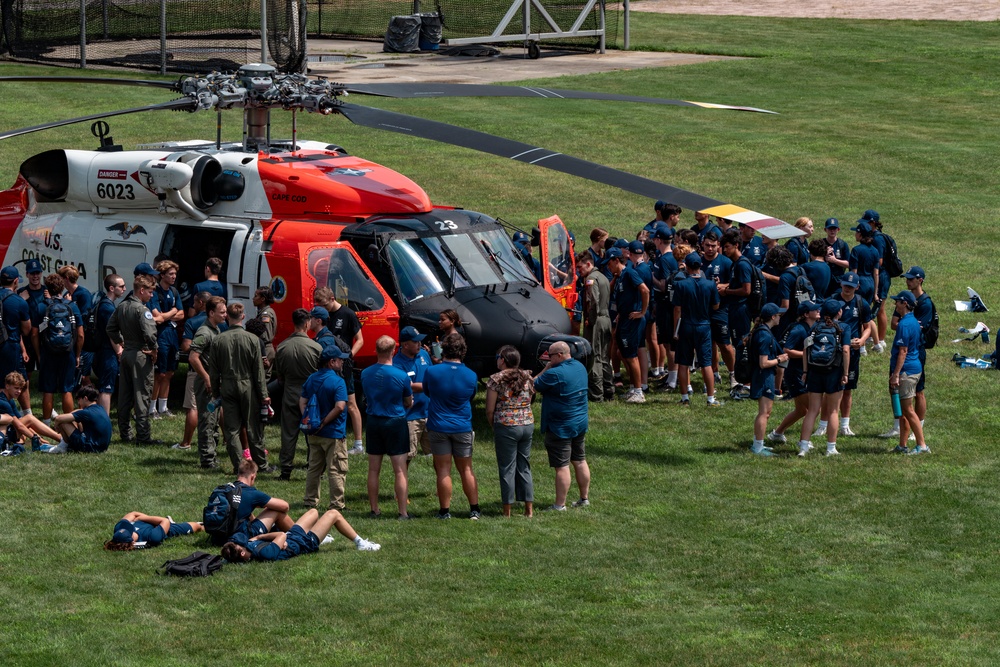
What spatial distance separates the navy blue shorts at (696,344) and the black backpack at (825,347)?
6.56ft

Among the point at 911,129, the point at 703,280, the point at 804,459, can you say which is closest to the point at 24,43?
the point at 911,129

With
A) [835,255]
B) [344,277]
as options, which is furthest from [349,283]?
[835,255]

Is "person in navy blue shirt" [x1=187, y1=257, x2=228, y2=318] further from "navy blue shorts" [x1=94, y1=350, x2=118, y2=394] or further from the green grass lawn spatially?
the green grass lawn

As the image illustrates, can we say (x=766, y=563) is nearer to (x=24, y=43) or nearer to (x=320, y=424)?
(x=320, y=424)

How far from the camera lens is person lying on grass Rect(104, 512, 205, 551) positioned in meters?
10.6

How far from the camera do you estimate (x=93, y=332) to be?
1409 cm

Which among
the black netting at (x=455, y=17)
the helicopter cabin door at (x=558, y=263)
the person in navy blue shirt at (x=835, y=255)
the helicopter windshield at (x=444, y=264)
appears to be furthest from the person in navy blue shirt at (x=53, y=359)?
the black netting at (x=455, y=17)

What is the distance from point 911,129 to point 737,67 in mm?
6393

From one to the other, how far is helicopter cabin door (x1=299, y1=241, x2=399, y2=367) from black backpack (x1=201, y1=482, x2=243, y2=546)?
355 centimetres

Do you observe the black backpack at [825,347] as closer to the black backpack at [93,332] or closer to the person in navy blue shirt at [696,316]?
the person in navy blue shirt at [696,316]

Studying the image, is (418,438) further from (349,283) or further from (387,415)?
(387,415)

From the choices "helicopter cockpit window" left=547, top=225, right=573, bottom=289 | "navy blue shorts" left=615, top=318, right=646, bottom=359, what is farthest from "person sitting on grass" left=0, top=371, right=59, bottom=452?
"navy blue shorts" left=615, top=318, right=646, bottom=359

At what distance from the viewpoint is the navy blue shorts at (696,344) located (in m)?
15.2

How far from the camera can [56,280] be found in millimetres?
14211
